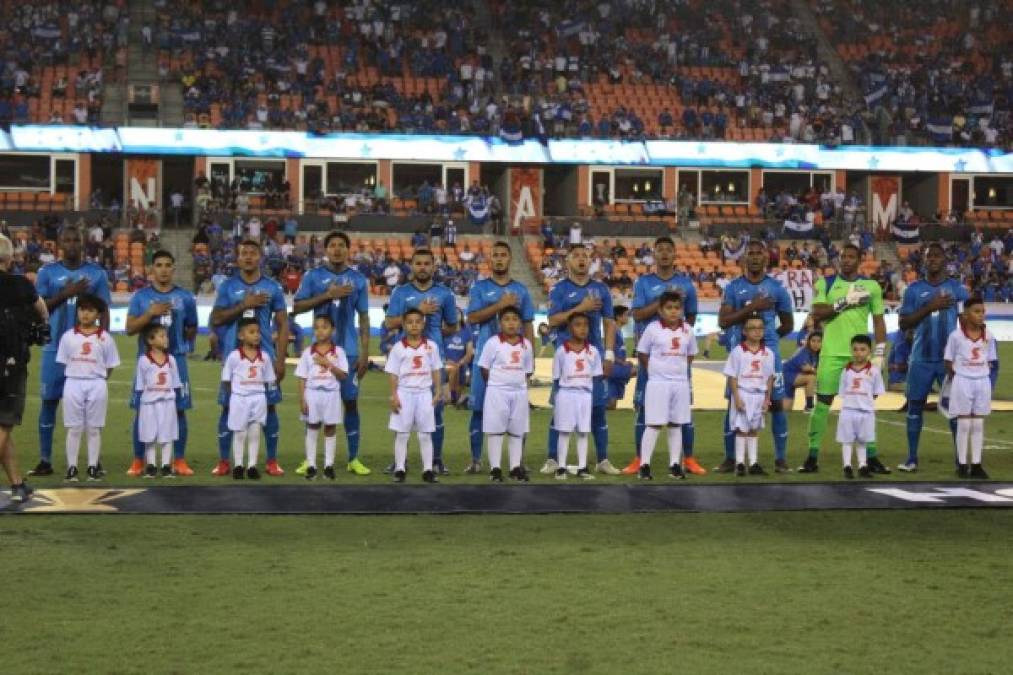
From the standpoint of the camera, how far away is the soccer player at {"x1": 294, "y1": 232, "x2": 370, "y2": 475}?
42.1 feet

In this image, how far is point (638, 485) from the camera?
488 inches

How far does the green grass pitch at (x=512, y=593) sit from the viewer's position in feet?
22.8

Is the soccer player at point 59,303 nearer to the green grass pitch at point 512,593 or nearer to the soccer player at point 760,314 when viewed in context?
the green grass pitch at point 512,593

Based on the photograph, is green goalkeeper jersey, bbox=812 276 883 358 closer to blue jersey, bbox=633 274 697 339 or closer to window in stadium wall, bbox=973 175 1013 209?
blue jersey, bbox=633 274 697 339

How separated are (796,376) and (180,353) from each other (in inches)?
312

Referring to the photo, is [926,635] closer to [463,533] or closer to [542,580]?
[542,580]

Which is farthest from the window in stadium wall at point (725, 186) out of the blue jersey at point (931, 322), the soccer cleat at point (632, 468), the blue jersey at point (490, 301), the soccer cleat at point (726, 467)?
the blue jersey at point (490, 301)

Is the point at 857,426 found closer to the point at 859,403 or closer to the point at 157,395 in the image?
the point at 859,403

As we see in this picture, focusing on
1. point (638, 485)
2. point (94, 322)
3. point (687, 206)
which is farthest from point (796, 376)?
point (687, 206)

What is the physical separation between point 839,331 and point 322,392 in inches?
180

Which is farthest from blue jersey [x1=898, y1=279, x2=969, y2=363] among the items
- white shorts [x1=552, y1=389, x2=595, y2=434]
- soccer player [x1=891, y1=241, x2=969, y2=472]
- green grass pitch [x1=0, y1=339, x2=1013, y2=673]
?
white shorts [x1=552, y1=389, x2=595, y2=434]

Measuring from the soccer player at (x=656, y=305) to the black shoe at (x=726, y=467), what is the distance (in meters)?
0.14

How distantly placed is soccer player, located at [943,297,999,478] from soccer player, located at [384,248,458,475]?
4.35 metres

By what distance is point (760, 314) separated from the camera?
13453 mm
